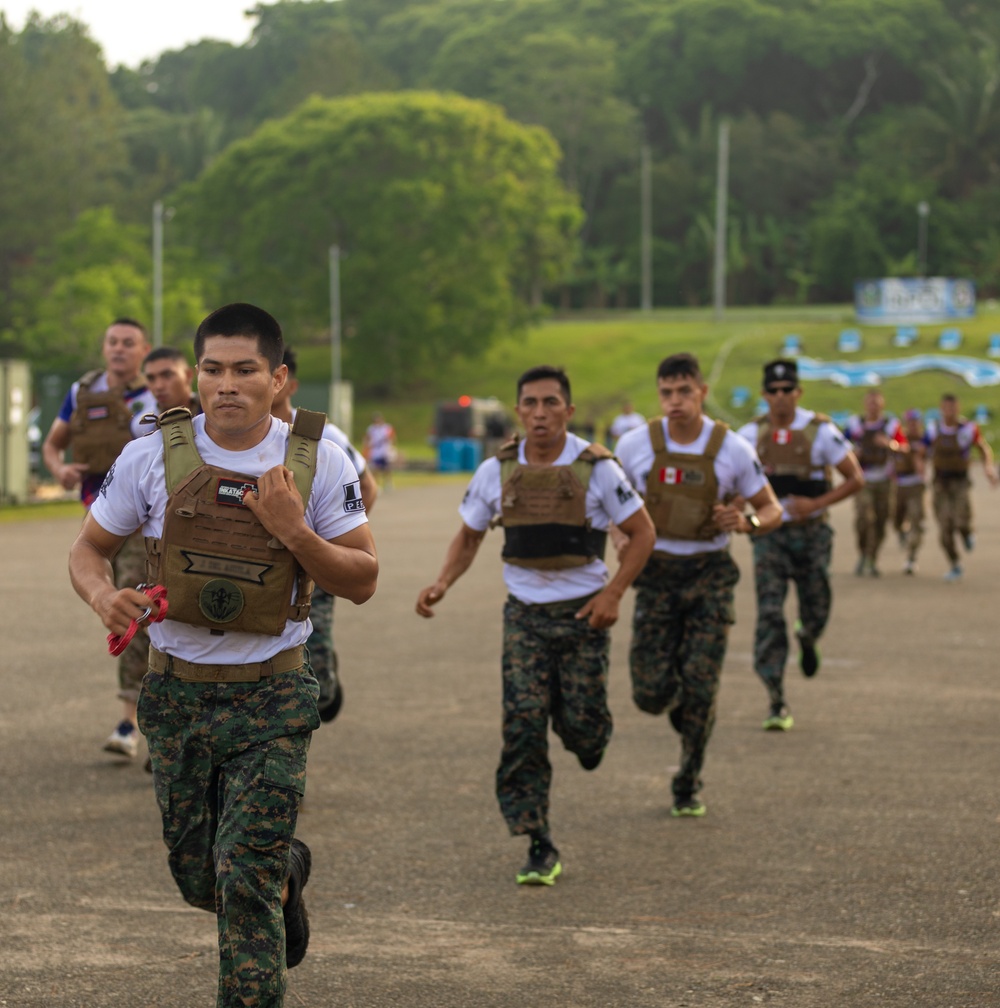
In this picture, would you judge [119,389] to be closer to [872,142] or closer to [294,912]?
[294,912]

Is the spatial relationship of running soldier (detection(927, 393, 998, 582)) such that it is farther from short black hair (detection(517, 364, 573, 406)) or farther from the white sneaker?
short black hair (detection(517, 364, 573, 406))

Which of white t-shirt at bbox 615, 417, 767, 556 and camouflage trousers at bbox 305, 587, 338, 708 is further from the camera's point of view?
white t-shirt at bbox 615, 417, 767, 556

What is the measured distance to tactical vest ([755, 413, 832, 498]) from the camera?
10.2 metres

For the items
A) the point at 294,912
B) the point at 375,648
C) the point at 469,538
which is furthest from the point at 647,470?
the point at 375,648

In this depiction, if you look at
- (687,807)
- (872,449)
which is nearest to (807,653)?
(687,807)

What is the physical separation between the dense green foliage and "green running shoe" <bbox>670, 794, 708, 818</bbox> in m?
62.4

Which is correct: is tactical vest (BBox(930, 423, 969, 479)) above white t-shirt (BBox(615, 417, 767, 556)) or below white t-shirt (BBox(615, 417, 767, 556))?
below

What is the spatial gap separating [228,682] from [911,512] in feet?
55.3

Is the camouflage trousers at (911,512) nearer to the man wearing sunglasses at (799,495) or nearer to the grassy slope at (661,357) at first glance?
the man wearing sunglasses at (799,495)

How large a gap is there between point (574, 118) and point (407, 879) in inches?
4126

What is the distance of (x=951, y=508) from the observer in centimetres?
1930

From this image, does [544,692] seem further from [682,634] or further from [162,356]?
[162,356]

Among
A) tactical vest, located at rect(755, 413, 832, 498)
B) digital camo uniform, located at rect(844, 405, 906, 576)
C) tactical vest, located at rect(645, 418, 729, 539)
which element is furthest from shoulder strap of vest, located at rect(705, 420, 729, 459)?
digital camo uniform, located at rect(844, 405, 906, 576)

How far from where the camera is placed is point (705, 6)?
116 metres
